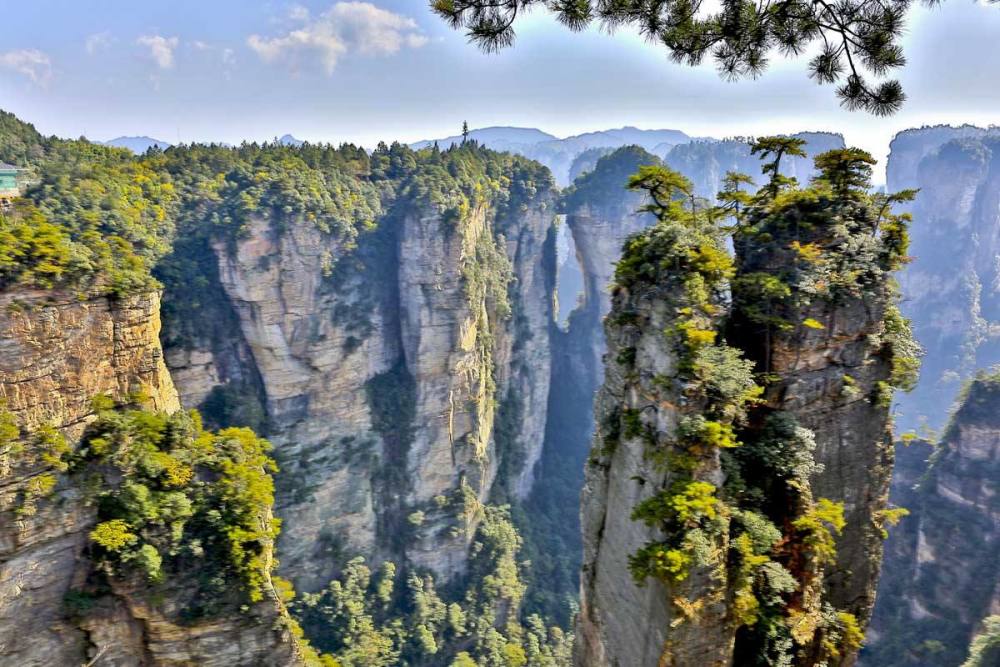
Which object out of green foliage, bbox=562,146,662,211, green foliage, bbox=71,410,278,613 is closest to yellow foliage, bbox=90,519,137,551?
green foliage, bbox=71,410,278,613

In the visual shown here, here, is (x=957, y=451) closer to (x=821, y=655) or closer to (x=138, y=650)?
(x=821, y=655)

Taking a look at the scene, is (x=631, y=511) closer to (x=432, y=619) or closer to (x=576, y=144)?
(x=432, y=619)

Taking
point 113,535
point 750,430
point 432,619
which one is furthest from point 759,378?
point 432,619

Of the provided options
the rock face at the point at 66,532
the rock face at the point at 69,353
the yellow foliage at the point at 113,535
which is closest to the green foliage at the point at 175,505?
the yellow foliage at the point at 113,535

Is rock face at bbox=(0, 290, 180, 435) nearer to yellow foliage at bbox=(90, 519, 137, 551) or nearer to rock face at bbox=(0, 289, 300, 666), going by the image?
rock face at bbox=(0, 289, 300, 666)

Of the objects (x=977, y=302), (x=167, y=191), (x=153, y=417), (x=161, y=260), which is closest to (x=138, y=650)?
(x=153, y=417)

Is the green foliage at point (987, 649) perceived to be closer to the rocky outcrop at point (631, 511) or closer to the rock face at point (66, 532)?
the rocky outcrop at point (631, 511)
